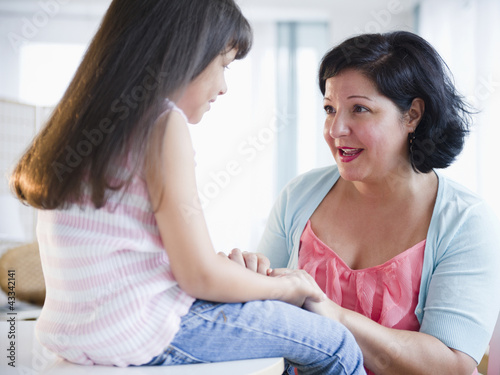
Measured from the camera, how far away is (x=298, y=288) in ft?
2.91

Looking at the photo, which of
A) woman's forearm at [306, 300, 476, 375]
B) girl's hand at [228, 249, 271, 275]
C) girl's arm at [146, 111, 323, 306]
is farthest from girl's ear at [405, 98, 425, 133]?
girl's arm at [146, 111, 323, 306]

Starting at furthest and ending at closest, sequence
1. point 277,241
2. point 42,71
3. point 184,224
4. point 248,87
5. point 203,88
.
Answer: point 248,87, point 42,71, point 277,241, point 203,88, point 184,224

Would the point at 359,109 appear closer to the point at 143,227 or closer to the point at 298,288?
the point at 298,288

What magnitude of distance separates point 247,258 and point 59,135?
400mm

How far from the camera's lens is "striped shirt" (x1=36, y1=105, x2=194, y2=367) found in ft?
2.45

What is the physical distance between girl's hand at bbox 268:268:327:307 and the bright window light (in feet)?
15.4

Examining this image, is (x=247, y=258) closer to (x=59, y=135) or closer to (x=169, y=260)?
(x=169, y=260)

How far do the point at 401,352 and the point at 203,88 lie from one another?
2.39 feet

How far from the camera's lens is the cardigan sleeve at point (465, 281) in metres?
1.18

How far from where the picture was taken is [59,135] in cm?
80

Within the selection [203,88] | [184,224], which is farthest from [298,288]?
[203,88]

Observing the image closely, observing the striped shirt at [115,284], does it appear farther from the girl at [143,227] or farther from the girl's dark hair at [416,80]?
the girl's dark hair at [416,80]

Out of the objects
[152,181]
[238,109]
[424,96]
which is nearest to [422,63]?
[424,96]

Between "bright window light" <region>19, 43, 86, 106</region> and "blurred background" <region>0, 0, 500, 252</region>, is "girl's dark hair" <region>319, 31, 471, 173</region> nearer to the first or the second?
"blurred background" <region>0, 0, 500, 252</region>
